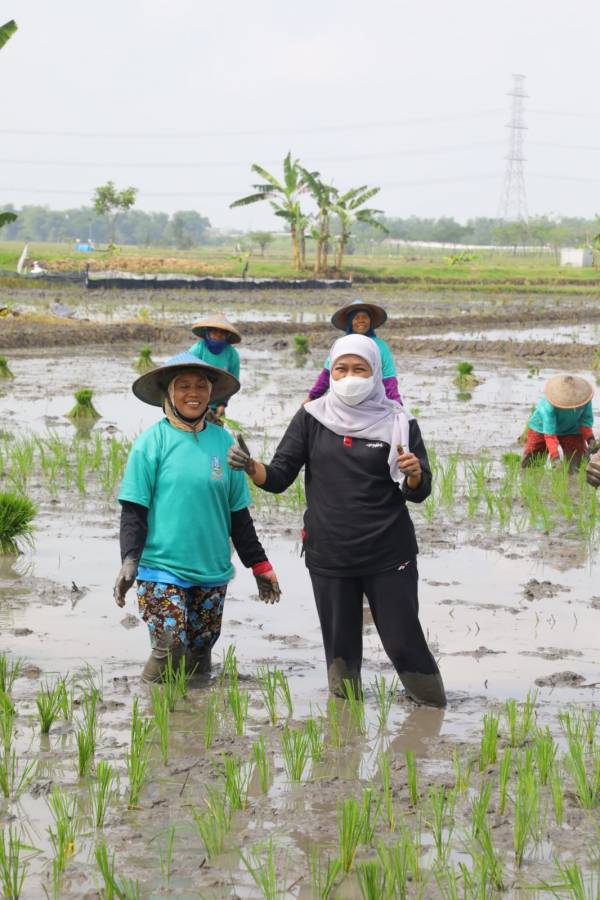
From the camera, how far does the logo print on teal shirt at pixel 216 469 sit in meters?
4.72

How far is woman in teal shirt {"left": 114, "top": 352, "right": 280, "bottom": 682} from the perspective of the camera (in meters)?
4.66

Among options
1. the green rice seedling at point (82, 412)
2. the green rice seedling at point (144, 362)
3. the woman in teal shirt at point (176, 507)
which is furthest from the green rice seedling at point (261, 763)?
the green rice seedling at point (144, 362)

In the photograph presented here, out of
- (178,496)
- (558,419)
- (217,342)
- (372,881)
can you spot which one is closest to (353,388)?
(178,496)

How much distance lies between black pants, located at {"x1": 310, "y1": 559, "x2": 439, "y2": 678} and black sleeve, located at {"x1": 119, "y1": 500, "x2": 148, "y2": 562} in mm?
653

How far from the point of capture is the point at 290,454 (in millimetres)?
4688

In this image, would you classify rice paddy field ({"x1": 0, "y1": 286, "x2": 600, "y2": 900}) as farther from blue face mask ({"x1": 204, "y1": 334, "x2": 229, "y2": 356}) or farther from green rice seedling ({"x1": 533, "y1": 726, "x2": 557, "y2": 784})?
blue face mask ({"x1": 204, "y1": 334, "x2": 229, "y2": 356})

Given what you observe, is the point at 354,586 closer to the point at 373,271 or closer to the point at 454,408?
the point at 454,408

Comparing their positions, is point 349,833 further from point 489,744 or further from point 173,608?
point 173,608

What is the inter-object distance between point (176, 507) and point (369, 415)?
0.80 metres

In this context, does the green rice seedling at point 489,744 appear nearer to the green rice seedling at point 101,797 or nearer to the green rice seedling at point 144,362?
the green rice seedling at point 101,797

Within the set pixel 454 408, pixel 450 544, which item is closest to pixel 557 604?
pixel 450 544

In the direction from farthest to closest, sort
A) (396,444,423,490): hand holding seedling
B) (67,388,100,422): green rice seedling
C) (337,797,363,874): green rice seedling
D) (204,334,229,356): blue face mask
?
(67,388,100,422): green rice seedling, (204,334,229,356): blue face mask, (396,444,423,490): hand holding seedling, (337,797,363,874): green rice seedling

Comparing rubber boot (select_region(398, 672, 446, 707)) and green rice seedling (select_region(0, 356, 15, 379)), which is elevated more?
green rice seedling (select_region(0, 356, 15, 379))

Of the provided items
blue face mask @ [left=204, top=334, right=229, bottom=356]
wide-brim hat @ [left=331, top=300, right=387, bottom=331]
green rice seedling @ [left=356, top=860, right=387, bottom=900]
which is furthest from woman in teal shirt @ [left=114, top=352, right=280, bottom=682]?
blue face mask @ [left=204, top=334, right=229, bottom=356]
